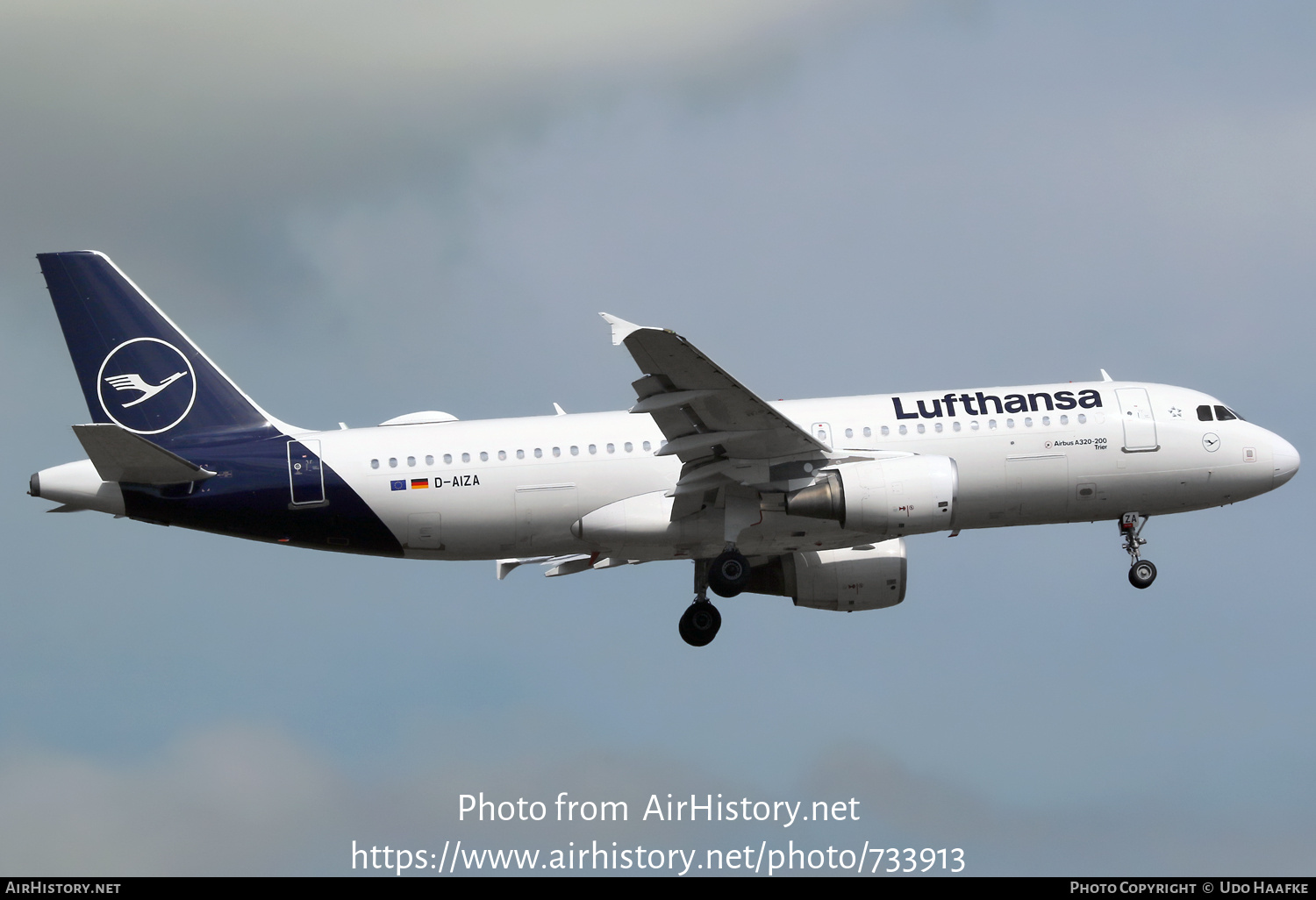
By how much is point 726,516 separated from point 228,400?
13.8 m

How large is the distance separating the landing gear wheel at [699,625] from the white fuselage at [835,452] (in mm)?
1752

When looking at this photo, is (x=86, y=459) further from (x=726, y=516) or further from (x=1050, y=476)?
(x=1050, y=476)

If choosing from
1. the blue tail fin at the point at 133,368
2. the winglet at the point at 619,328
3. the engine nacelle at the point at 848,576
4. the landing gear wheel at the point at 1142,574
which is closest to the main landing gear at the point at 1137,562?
A: the landing gear wheel at the point at 1142,574

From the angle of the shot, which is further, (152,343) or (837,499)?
(152,343)

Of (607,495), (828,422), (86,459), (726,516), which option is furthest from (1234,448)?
(86,459)

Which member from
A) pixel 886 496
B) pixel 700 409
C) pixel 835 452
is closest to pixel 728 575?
pixel 835 452

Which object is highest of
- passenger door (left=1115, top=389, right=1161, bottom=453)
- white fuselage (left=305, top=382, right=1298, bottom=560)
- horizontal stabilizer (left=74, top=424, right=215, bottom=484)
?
passenger door (left=1115, top=389, right=1161, bottom=453)

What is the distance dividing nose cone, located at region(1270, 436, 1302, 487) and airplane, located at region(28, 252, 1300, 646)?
0.41ft

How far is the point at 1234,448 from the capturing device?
46.4 meters

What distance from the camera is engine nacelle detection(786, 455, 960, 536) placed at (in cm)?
4259

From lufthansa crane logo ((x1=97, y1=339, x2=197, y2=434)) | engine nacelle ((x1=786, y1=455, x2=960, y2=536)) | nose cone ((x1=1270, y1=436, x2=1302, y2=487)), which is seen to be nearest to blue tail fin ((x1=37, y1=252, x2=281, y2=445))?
lufthansa crane logo ((x1=97, y1=339, x2=197, y2=434))

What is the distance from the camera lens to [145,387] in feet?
149

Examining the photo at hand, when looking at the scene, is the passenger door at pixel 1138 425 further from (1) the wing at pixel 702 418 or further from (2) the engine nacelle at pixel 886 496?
(1) the wing at pixel 702 418

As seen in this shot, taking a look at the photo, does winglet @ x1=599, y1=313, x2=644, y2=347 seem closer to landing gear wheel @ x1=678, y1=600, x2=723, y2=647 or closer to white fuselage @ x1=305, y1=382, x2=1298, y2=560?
white fuselage @ x1=305, y1=382, x2=1298, y2=560
